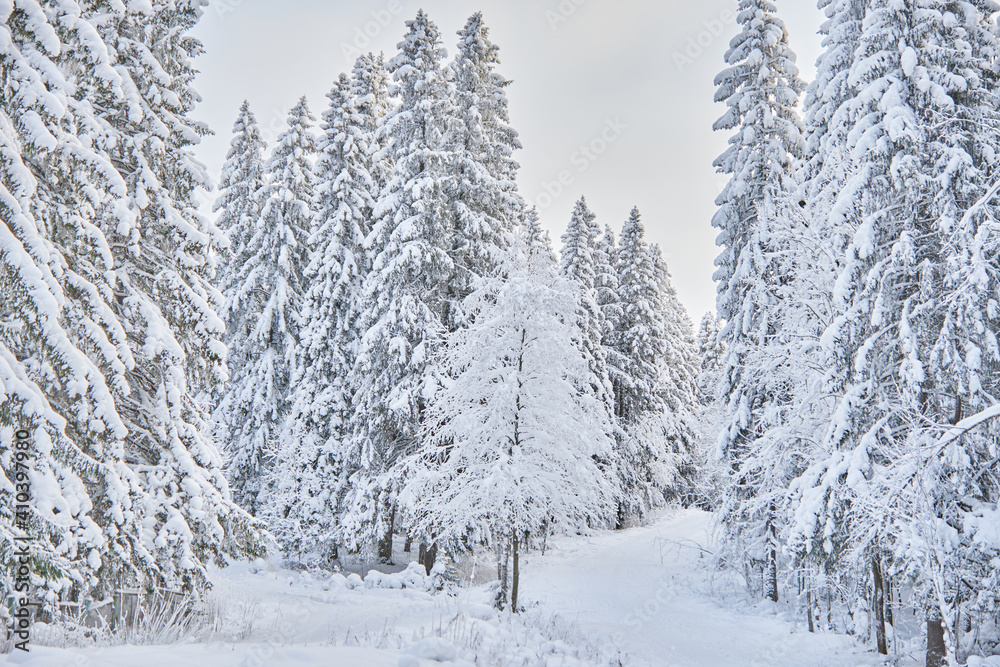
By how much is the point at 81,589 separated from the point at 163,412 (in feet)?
8.57

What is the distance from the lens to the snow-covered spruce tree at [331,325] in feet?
57.3

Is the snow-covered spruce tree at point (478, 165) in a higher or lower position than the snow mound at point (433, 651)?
higher

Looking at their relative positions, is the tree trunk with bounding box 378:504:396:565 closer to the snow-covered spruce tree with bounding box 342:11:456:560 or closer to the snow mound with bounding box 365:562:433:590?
the snow-covered spruce tree with bounding box 342:11:456:560

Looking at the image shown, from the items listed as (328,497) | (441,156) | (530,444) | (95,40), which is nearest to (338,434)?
(328,497)

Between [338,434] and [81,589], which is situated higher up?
[338,434]

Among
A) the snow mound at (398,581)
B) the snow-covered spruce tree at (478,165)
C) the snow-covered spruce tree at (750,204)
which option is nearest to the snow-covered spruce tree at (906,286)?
the snow-covered spruce tree at (750,204)

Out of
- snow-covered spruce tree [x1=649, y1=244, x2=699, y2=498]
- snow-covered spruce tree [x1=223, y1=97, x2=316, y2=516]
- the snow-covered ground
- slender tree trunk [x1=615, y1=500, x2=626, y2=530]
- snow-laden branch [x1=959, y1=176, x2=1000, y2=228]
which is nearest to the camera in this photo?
snow-laden branch [x1=959, y1=176, x2=1000, y2=228]

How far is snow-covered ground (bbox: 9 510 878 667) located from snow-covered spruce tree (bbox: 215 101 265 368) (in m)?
12.0

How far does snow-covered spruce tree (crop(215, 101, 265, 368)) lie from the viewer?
2345cm

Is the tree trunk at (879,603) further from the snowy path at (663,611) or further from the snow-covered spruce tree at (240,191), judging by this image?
the snow-covered spruce tree at (240,191)

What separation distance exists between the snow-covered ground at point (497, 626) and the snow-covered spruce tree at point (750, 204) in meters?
2.76

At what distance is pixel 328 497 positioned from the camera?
17.4m

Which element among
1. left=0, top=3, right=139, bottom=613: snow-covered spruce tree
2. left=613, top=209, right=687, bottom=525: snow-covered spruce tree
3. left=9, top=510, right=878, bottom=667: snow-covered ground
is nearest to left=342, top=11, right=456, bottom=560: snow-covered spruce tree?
left=9, top=510, right=878, bottom=667: snow-covered ground

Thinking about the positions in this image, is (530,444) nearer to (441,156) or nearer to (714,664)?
(714,664)
